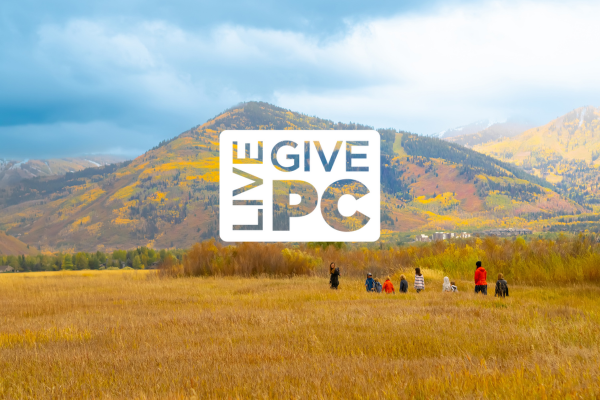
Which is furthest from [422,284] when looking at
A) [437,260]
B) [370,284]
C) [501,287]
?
[437,260]

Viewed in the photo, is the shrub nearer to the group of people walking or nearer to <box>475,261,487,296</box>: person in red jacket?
the group of people walking

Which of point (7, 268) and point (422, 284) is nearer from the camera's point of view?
point (422, 284)

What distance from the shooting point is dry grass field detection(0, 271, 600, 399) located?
22.8 ft

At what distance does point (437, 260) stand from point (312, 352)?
1166 inches

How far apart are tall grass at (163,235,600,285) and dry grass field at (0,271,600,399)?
398 inches

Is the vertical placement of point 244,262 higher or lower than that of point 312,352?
lower

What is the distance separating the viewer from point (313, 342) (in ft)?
34.4

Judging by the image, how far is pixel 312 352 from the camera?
31.7 feet

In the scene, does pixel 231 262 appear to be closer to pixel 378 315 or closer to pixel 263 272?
pixel 263 272

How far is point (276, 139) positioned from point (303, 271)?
39.7 ft

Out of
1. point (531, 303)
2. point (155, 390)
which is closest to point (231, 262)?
point (531, 303)

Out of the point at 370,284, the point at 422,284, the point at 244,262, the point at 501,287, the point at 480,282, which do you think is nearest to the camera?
the point at 501,287

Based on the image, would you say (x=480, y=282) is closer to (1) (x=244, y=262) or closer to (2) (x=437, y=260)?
(2) (x=437, y=260)

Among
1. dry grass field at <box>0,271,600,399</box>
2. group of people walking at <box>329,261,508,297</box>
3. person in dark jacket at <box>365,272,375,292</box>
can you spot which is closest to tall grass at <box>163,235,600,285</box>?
group of people walking at <box>329,261,508,297</box>
